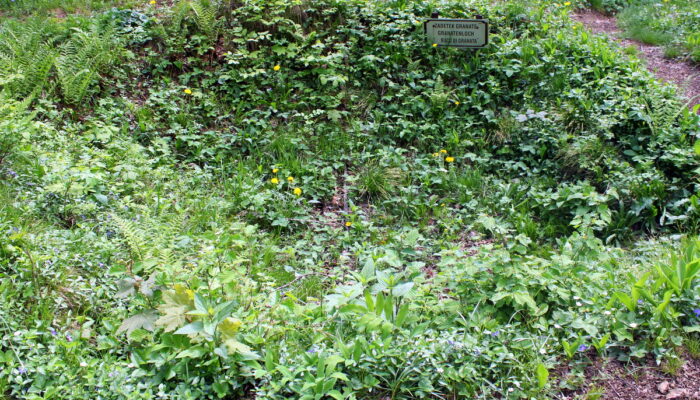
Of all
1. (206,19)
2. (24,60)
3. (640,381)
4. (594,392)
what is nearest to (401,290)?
(594,392)

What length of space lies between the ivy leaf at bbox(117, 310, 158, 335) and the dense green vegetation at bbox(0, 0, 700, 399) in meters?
0.02

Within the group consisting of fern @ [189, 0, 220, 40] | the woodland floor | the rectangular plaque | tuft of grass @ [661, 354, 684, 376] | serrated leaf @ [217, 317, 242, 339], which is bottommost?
the woodland floor

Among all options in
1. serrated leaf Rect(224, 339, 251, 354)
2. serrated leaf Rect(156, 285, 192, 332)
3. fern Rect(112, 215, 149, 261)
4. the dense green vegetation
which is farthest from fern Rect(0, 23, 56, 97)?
serrated leaf Rect(224, 339, 251, 354)

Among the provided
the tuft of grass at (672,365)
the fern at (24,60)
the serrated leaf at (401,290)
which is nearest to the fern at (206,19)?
the fern at (24,60)

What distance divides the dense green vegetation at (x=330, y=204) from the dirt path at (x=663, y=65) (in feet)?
2.08

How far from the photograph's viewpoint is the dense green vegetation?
2887mm

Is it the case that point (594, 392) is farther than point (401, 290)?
No

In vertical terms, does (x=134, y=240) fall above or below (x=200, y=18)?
below

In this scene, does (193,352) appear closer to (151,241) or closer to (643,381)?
(151,241)

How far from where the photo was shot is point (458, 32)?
7.02 m

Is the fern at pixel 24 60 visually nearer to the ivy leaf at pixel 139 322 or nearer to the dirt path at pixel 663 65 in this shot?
the ivy leaf at pixel 139 322

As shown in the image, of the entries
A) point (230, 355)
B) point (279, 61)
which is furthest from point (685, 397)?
point (279, 61)

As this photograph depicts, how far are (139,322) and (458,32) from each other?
555cm

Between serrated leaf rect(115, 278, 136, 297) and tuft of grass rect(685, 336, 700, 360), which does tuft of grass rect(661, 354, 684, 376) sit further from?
serrated leaf rect(115, 278, 136, 297)
